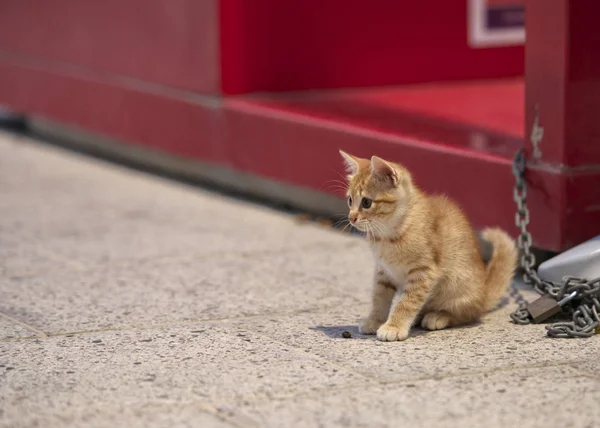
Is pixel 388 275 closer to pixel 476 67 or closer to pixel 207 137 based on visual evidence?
pixel 207 137

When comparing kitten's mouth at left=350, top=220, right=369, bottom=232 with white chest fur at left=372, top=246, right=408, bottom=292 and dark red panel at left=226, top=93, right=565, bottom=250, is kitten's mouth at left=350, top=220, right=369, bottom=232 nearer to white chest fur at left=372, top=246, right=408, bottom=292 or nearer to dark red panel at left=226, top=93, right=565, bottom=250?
white chest fur at left=372, top=246, right=408, bottom=292

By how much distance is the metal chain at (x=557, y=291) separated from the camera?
5.54 meters

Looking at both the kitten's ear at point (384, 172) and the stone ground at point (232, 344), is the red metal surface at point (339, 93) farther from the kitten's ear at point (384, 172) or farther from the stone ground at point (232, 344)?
the kitten's ear at point (384, 172)

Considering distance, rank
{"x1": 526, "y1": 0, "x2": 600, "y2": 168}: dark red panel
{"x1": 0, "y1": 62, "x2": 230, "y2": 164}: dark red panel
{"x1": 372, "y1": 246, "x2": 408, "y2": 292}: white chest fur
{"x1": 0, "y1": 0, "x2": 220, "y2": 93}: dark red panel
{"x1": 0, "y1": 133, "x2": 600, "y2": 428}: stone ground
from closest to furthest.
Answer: {"x1": 0, "y1": 133, "x2": 600, "y2": 428}: stone ground, {"x1": 372, "y1": 246, "x2": 408, "y2": 292}: white chest fur, {"x1": 526, "y1": 0, "x2": 600, "y2": 168}: dark red panel, {"x1": 0, "y1": 0, "x2": 220, "y2": 93}: dark red panel, {"x1": 0, "y1": 62, "x2": 230, "y2": 164}: dark red panel

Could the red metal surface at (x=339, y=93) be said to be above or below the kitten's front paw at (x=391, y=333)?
above

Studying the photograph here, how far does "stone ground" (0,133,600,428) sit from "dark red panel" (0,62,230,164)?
1.12 meters

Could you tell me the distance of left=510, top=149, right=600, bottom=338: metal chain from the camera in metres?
5.54

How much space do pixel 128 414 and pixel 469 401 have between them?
131 cm

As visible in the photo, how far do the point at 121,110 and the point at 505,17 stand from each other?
3.42 m

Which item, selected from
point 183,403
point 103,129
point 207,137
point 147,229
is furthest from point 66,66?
point 183,403

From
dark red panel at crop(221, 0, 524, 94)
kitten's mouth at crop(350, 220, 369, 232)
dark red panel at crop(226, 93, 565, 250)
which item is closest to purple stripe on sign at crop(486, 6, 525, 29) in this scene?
dark red panel at crop(221, 0, 524, 94)

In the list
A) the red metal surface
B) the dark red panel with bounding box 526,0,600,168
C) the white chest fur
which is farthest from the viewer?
the red metal surface

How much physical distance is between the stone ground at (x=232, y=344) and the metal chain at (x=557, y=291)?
0.29 feet

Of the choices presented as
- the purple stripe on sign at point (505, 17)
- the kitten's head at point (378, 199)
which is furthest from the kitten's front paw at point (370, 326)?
the purple stripe on sign at point (505, 17)
